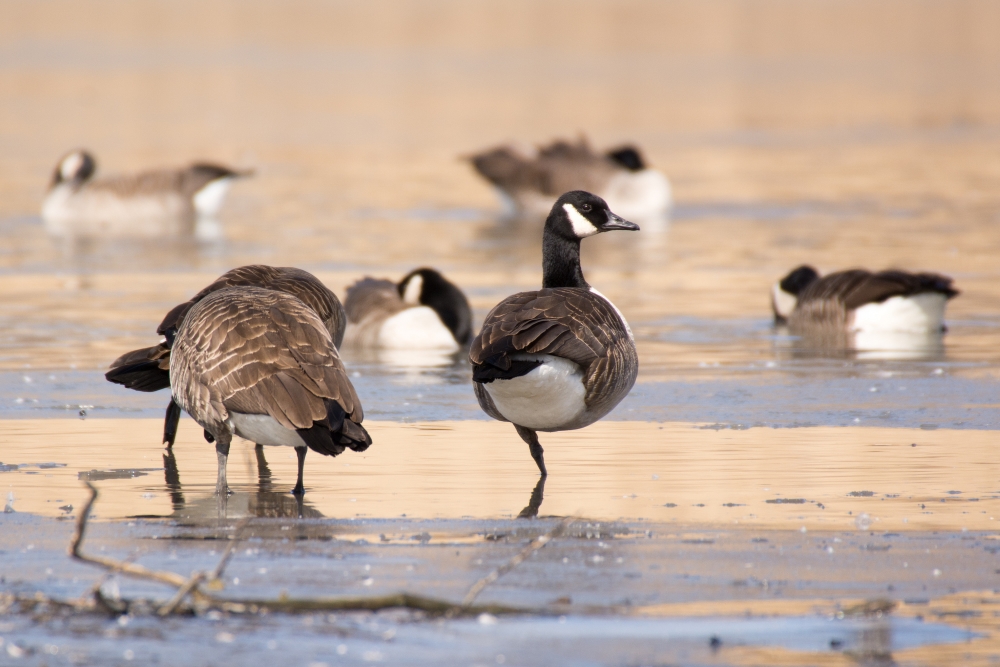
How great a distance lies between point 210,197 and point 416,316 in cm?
943

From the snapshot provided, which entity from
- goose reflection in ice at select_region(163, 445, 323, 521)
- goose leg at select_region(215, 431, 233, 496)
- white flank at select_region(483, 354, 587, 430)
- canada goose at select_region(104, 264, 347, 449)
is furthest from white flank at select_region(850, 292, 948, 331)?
goose leg at select_region(215, 431, 233, 496)

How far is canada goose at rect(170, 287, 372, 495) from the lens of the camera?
5.84 meters

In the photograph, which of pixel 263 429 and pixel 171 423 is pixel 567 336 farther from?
pixel 171 423

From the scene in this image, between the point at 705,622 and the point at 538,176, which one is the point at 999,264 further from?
the point at 705,622

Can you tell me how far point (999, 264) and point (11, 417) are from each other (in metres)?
10.4

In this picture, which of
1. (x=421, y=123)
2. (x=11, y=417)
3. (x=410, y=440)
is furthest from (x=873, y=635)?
(x=421, y=123)

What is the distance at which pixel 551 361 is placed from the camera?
6531mm

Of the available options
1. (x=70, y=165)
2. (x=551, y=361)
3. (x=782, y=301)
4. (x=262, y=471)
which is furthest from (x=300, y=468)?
(x=70, y=165)

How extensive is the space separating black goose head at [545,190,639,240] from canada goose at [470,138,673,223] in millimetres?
11989

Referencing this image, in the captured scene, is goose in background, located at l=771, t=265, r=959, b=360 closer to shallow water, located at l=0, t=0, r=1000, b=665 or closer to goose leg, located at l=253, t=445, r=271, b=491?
shallow water, located at l=0, t=0, r=1000, b=665

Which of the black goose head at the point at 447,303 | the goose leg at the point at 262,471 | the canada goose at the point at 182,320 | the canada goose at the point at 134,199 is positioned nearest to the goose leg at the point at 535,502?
the goose leg at the point at 262,471

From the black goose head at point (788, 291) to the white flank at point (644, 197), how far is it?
7.47 meters

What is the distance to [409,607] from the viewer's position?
4.51 meters

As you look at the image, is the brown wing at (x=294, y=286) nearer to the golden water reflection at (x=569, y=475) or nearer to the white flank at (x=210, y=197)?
the golden water reflection at (x=569, y=475)
